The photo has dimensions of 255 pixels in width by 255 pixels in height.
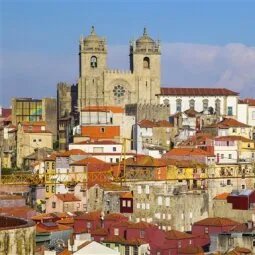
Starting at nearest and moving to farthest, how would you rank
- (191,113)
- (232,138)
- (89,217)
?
1. (89,217)
2. (232,138)
3. (191,113)

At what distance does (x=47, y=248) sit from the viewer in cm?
2759

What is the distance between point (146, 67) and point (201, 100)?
172 inches

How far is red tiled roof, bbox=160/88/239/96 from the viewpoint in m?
62.9

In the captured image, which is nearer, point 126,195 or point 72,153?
point 126,195

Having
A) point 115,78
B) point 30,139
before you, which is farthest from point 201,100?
point 30,139

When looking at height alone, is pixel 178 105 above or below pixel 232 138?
above

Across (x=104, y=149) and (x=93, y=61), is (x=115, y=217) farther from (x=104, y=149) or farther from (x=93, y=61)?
(x=93, y=61)

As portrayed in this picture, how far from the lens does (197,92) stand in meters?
63.7

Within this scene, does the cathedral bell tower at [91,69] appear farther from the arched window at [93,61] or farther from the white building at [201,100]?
the white building at [201,100]

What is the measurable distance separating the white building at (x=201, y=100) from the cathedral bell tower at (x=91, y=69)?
4246mm

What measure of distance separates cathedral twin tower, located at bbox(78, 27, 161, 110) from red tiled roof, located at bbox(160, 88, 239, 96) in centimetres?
105

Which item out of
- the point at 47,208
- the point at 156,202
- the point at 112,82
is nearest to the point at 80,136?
the point at 112,82

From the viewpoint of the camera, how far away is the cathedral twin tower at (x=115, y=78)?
201 feet

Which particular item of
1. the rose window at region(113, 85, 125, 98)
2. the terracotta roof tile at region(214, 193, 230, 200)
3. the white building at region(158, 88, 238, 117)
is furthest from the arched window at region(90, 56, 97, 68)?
the terracotta roof tile at region(214, 193, 230, 200)
